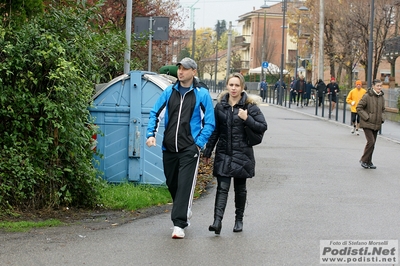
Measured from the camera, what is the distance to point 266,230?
8.13 m

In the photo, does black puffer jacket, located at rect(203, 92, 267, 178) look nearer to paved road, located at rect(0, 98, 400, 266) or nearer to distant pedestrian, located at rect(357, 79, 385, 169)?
paved road, located at rect(0, 98, 400, 266)

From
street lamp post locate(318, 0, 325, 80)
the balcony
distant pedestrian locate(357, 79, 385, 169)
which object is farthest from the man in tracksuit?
the balcony

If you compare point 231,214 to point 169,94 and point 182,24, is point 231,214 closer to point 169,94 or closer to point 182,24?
point 169,94

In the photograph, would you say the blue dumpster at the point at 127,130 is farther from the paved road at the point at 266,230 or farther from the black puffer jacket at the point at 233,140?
the black puffer jacket at the point at 233,140

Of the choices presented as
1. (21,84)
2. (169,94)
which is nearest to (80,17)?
(21,84)

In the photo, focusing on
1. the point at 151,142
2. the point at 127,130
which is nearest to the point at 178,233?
the point at 151,142

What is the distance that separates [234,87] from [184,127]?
2.13ft

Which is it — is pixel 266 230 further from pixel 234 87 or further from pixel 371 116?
pixel 371 116

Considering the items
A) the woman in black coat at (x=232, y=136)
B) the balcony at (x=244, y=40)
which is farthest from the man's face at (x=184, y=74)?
the balcony at (x=244, y=40)

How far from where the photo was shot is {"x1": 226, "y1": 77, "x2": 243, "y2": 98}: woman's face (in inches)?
306

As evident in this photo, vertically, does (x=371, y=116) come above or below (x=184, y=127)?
below

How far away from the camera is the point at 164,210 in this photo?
9312mm

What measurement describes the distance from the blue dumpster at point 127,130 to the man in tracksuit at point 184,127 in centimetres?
260

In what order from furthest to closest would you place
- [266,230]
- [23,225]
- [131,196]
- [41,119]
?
[131,196] < [41,119] < [266,230] < [23,225]
